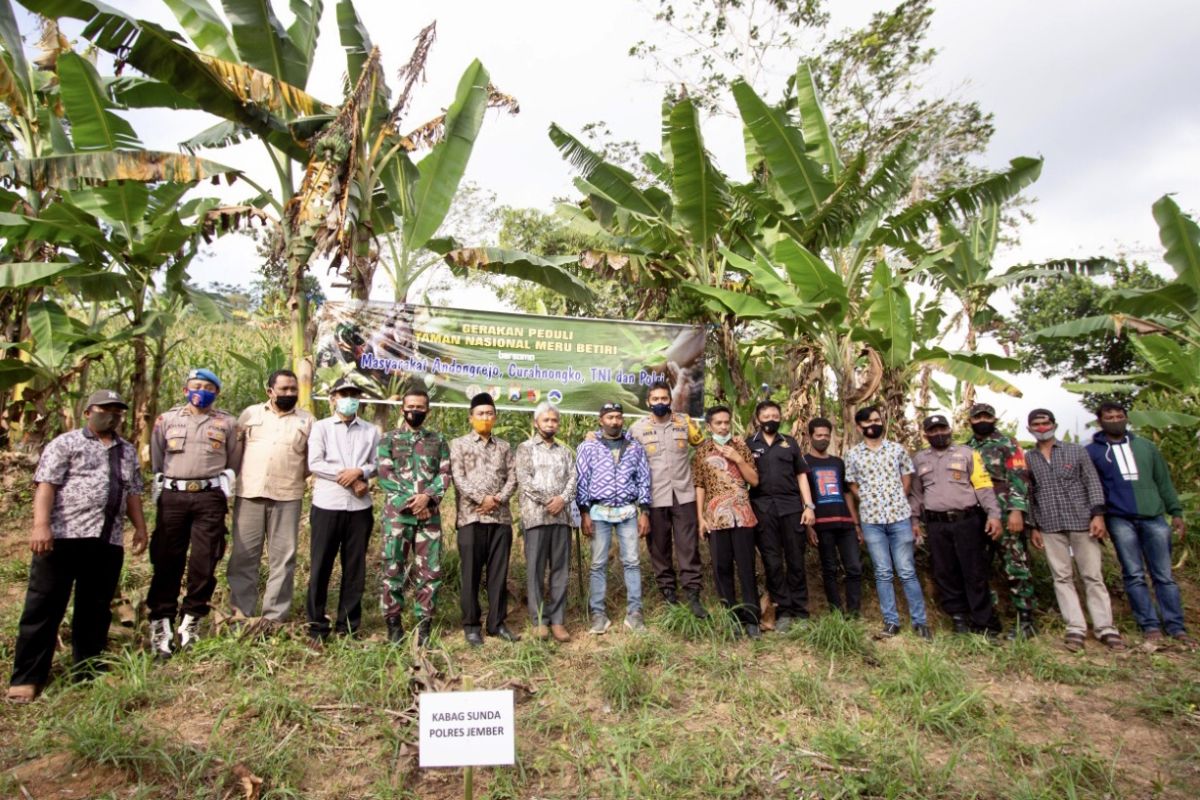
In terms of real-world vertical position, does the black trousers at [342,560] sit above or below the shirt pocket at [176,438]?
below

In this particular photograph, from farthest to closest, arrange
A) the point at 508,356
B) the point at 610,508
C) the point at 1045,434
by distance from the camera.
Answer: the point at 508,356 < the point at 1045,434 < the point at 610,508

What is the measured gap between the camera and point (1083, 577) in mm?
4973

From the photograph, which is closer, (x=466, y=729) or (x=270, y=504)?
(x=466, y=729)

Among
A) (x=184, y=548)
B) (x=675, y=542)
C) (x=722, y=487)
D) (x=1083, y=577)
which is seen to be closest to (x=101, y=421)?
(x=184, y=548)

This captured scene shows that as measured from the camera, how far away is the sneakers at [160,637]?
4074mm

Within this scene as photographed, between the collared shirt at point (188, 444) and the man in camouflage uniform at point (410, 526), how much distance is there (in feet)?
3.03

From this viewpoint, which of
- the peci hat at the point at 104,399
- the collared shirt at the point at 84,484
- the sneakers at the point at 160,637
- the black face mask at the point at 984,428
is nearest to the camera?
the collared shirt at the point at 84,484

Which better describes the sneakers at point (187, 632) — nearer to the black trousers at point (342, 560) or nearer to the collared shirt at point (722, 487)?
the black trousers at point (342, 560)

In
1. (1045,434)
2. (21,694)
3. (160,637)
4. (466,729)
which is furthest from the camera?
(1045,434)

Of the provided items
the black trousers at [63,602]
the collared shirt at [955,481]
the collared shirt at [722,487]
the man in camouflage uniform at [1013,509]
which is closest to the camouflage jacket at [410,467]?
the black trousers at [63,602]

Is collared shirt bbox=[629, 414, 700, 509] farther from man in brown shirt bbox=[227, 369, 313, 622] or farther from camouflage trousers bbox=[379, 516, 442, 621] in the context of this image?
man in brown shirt bbox=[227, 369, 313, 622]

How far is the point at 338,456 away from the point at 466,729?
234 cm

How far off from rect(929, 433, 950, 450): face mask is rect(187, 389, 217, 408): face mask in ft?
15.4

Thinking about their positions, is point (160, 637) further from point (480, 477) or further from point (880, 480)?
point (880, 480)
